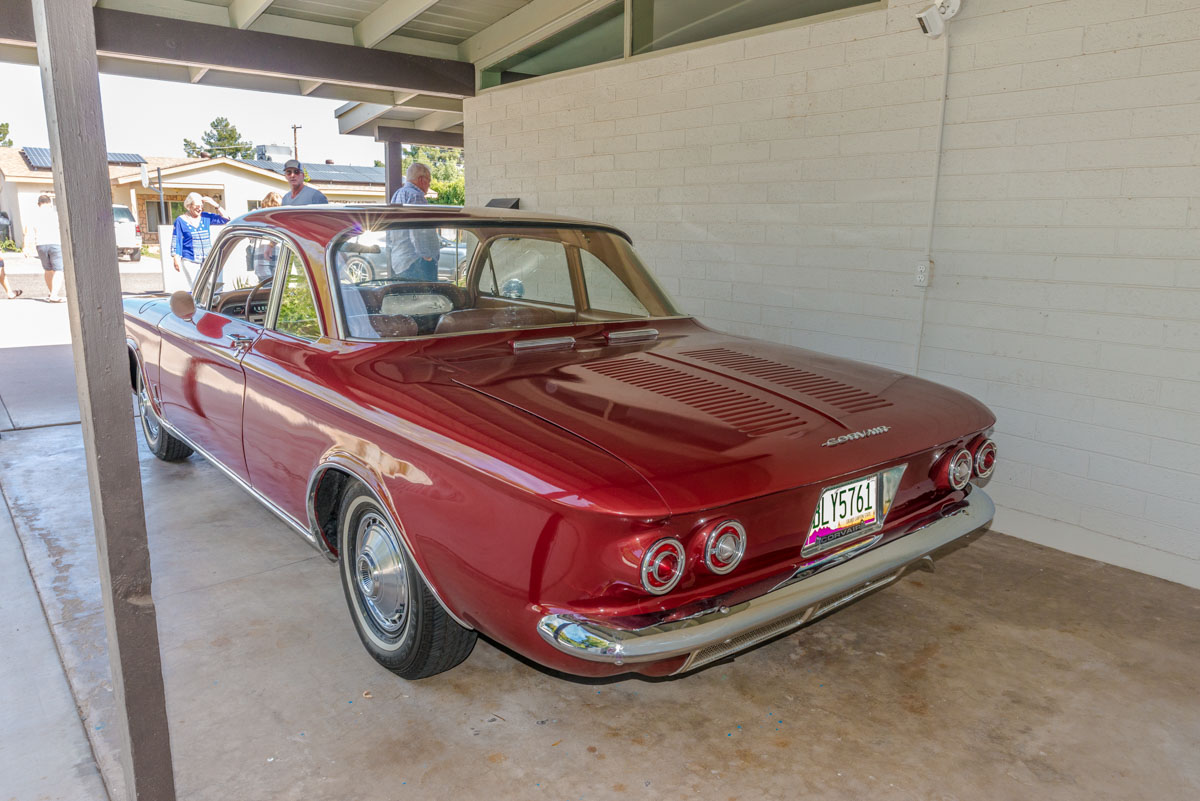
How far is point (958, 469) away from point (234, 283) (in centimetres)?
351

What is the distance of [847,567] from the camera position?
2.58 metres

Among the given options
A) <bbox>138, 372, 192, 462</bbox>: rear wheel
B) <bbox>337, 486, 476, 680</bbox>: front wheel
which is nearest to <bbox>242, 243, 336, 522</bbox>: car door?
<bbox>337, 486, 476, 680</bbox>: front wheel

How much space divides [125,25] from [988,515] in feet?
26.6

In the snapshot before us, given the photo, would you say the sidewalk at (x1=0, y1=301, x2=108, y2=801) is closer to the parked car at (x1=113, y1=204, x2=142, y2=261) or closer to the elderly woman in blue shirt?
the elderly woman in blue shirt

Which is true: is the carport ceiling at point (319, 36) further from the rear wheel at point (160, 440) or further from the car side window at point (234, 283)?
the car side window at point (234, 283)

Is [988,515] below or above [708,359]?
below

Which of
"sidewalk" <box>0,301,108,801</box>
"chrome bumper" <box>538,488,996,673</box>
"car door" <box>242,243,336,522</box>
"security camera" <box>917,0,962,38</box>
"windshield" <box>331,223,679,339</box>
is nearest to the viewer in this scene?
"chrome bumper" <box>538,488,996,673</box>

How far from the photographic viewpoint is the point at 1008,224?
15.1ft

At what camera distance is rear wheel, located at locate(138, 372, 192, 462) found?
17.5 ft

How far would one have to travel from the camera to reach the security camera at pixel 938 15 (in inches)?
180

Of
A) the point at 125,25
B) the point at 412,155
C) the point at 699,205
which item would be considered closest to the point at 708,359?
the point at 699,205

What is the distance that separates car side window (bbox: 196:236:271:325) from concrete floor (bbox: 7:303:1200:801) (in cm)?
123

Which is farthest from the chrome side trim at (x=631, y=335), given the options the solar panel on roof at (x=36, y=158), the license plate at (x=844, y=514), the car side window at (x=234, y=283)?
Answer: the solar panel on roof at (x=36, y=158)

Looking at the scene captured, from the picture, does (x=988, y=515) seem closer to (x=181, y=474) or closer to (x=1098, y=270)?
(x=1098, y=270)
